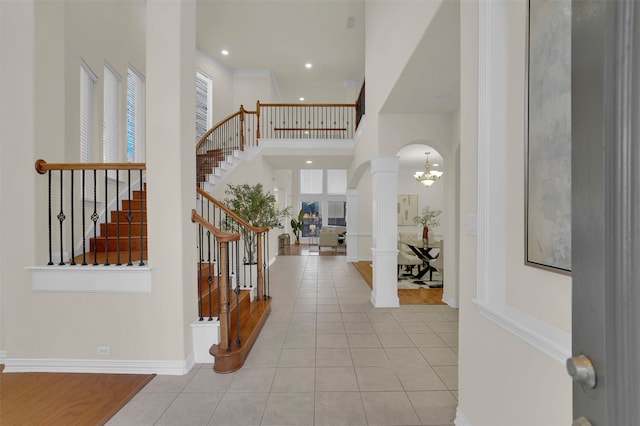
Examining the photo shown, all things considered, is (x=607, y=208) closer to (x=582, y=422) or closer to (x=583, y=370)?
(x=583, y=370)

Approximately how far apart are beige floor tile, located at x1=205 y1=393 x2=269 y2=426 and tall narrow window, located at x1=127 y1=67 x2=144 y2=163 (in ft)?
15.4

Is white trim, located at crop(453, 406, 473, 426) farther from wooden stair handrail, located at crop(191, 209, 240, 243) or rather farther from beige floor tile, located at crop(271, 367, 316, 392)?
wooden stair handrail, located at crop(191, 209, 240, 243)

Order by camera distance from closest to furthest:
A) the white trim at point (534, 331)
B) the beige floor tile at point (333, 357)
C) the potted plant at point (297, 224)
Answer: the white trim at point (534, 331)
the beige floor tile at point (333, 357)
the potted plant at point (297, 224)

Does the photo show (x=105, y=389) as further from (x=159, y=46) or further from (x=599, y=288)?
(x=599, y=288)

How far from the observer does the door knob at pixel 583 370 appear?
530 millimetres

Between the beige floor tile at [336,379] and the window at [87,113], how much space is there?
419 cm

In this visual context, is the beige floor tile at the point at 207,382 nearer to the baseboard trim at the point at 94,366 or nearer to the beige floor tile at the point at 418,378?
the baseboard trim at the point at 94,366

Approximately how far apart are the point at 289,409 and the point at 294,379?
0.38m

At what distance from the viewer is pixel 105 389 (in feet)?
7.58

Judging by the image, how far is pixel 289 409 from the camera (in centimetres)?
210

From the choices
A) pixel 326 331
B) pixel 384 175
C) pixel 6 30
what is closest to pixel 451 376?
pixel 326 331

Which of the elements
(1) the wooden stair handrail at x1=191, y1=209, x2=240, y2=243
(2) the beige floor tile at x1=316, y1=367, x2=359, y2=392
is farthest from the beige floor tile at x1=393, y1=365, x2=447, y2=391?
(1) the wooden stair handrail at x1=191, y1=209, x2=240, y2=243

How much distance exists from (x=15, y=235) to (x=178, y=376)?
188cm

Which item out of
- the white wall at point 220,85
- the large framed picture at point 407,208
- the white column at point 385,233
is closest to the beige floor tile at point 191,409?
the white column at point 385,233
